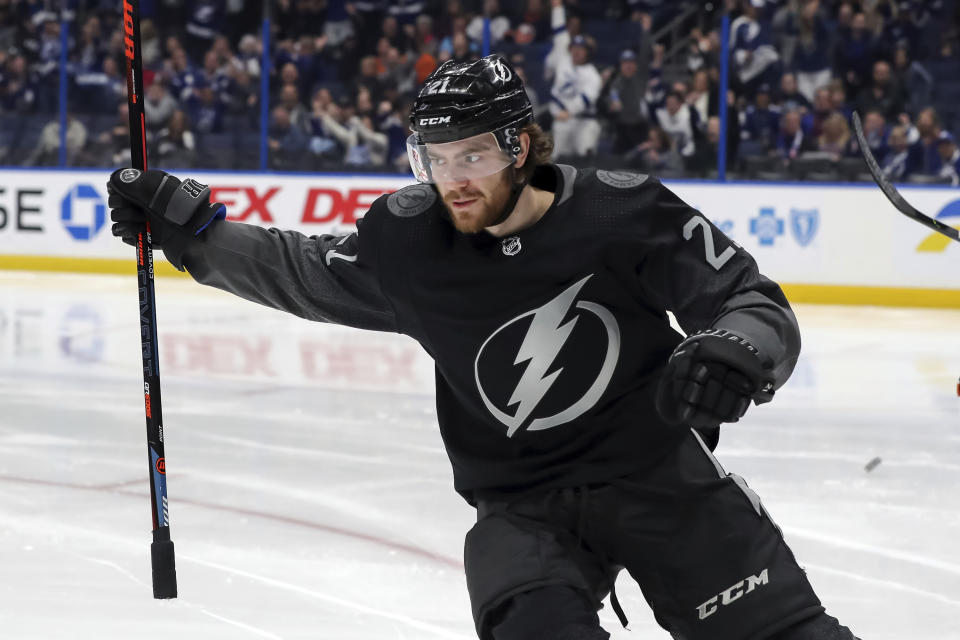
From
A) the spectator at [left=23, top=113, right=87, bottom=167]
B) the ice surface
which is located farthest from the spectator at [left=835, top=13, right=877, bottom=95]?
the spectator at [left=23, top=113, right=87, bottom=167]

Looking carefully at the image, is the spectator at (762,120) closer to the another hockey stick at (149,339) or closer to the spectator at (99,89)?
the spectator at (99,89)

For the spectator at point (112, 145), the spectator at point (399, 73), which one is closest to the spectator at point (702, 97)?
the spectator at point (399, 73)

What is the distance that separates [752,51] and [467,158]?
24.9 feet

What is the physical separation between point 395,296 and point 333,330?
19.2 feet

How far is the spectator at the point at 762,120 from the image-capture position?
925 centimetres

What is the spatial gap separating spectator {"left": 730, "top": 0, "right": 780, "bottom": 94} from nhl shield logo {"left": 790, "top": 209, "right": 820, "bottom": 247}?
2.73 ft

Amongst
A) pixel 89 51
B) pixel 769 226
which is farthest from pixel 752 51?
pixel 89 51

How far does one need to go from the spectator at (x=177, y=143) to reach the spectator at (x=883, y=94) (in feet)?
15.7

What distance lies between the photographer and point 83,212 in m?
11.0

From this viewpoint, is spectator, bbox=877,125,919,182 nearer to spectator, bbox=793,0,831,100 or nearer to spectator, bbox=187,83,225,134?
spectator, bbox=793,0,831,100

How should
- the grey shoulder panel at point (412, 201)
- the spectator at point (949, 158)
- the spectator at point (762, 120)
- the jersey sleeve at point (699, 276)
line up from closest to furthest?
the jersey sleeve at point (699, 276)
the grey shoulder panel at point (412, 201)
the spectator at point (949, 158)
the spectator at point (762, 120)

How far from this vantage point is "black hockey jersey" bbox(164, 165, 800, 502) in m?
2.00

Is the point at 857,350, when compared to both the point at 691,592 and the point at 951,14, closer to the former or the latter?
the point at 951,14

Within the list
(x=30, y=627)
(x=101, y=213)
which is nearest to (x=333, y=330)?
(x=101, y=213)
